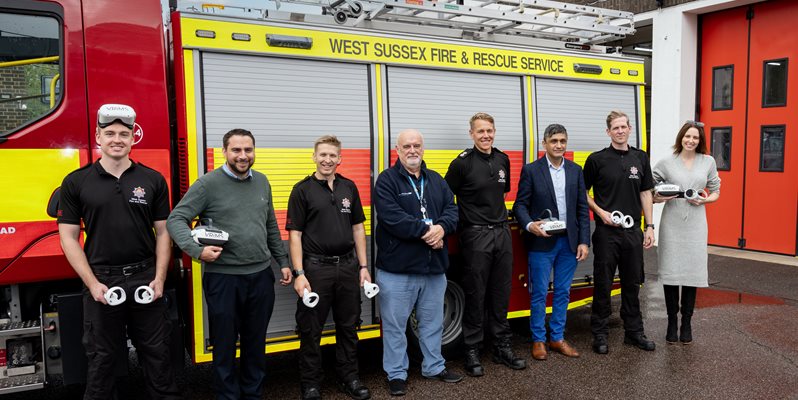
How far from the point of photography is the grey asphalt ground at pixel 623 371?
4.49 m

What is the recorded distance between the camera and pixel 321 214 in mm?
4188

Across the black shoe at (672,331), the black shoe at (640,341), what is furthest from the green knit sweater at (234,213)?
the black shoe at (672,331)

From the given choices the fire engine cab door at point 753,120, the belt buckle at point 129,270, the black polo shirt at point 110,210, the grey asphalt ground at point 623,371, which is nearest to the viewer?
the black polo shirt at point 110,210

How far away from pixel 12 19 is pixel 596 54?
184 inches

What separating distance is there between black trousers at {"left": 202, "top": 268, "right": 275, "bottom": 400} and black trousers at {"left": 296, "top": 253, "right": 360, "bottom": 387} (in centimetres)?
28

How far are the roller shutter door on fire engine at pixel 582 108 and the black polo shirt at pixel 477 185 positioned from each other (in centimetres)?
90

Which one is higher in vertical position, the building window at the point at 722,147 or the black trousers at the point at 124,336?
the building window at the point at 722,147

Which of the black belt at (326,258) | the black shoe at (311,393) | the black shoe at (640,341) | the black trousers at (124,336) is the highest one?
the black belt at (326,258)

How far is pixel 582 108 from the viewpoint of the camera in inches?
227

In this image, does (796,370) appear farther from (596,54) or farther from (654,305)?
(596,54)

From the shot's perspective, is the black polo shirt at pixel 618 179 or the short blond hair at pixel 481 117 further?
the black polo shirt at pixel 618 179

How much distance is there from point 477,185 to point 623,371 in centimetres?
190

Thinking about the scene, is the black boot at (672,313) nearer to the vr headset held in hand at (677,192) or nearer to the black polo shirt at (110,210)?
the vr headset held in hand at (677,192)

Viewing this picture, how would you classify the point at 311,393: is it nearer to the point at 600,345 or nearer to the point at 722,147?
the point at 600,345
